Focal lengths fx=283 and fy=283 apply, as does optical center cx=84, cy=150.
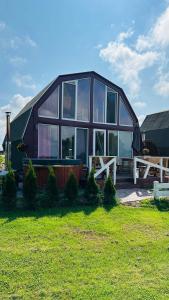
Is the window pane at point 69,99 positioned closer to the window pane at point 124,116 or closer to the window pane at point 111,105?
the window pane at point 111,105

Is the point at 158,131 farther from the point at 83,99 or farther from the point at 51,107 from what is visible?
the point at 51,107

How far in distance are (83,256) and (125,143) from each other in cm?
1120

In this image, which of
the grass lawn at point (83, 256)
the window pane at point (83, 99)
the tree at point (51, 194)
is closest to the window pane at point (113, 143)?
the window pane at point (83, 99)

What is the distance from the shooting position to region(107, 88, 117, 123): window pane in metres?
15.1

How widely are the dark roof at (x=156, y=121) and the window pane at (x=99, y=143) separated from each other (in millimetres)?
15277

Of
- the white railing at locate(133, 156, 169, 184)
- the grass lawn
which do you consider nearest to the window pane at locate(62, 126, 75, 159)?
the white railing at locate(133, 156, 169, 184)

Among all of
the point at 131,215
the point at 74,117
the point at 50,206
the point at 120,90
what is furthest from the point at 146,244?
the point at 120,90

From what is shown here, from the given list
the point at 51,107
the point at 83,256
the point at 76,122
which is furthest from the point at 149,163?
the point at 83,256

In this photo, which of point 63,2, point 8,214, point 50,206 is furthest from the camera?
point 63,2

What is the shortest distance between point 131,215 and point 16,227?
10.1 feet

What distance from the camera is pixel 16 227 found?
6.23 meters

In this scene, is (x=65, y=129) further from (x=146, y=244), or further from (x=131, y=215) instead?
(x=146, y=244)

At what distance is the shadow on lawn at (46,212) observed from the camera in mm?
7170

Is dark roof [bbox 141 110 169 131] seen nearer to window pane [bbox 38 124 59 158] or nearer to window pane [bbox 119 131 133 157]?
window pane [bbox 119 131 133 157]
